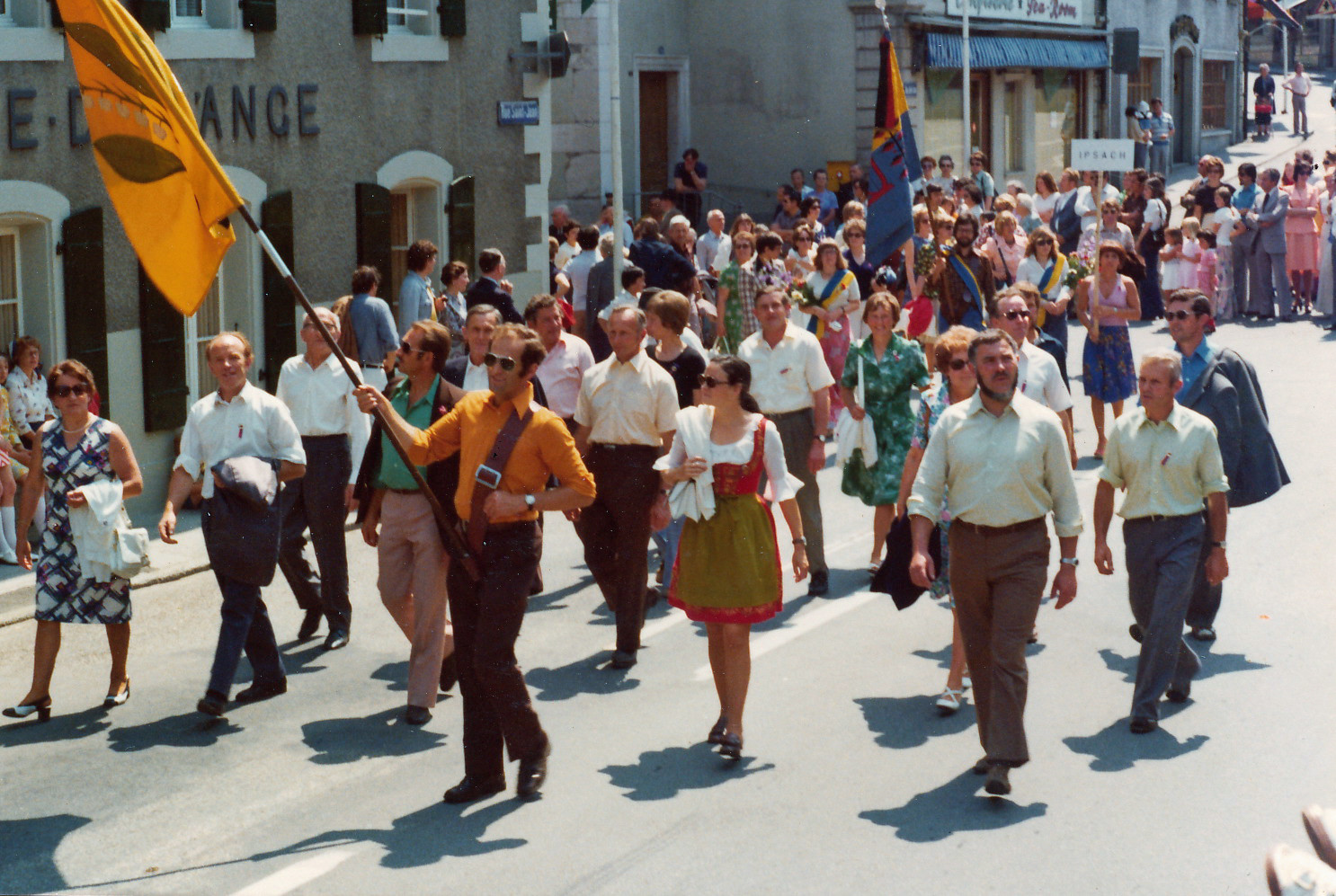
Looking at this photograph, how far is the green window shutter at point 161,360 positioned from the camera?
13.8 meters

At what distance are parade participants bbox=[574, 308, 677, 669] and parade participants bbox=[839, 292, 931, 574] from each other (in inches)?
66.0

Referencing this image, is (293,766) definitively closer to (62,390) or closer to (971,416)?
(62,390)

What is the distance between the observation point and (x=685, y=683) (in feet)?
30.0

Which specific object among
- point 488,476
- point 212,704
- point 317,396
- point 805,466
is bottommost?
point 212,704

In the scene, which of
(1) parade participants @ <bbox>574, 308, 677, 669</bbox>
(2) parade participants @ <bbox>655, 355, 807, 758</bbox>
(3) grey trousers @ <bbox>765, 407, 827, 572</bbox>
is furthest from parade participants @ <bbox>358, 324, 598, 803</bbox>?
(3) grey trousers @ <bbox>765, 407, 827, 572</bbox>

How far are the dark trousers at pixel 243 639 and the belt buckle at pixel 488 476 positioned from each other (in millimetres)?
1841

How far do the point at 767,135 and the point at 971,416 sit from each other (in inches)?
965

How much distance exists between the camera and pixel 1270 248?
2341 cm

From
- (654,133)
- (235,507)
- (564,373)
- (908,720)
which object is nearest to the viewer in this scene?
(908,720)

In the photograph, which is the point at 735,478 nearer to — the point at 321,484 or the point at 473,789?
the point at 473,789

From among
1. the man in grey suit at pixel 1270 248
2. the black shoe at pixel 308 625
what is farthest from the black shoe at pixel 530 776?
the man in grey suit at pixel 1270 248

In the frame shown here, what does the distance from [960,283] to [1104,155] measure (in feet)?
35.2

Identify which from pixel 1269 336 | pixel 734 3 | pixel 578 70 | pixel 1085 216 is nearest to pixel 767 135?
pixel 734 3

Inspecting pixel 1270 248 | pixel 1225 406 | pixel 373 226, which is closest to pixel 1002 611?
pixel 1225 406
